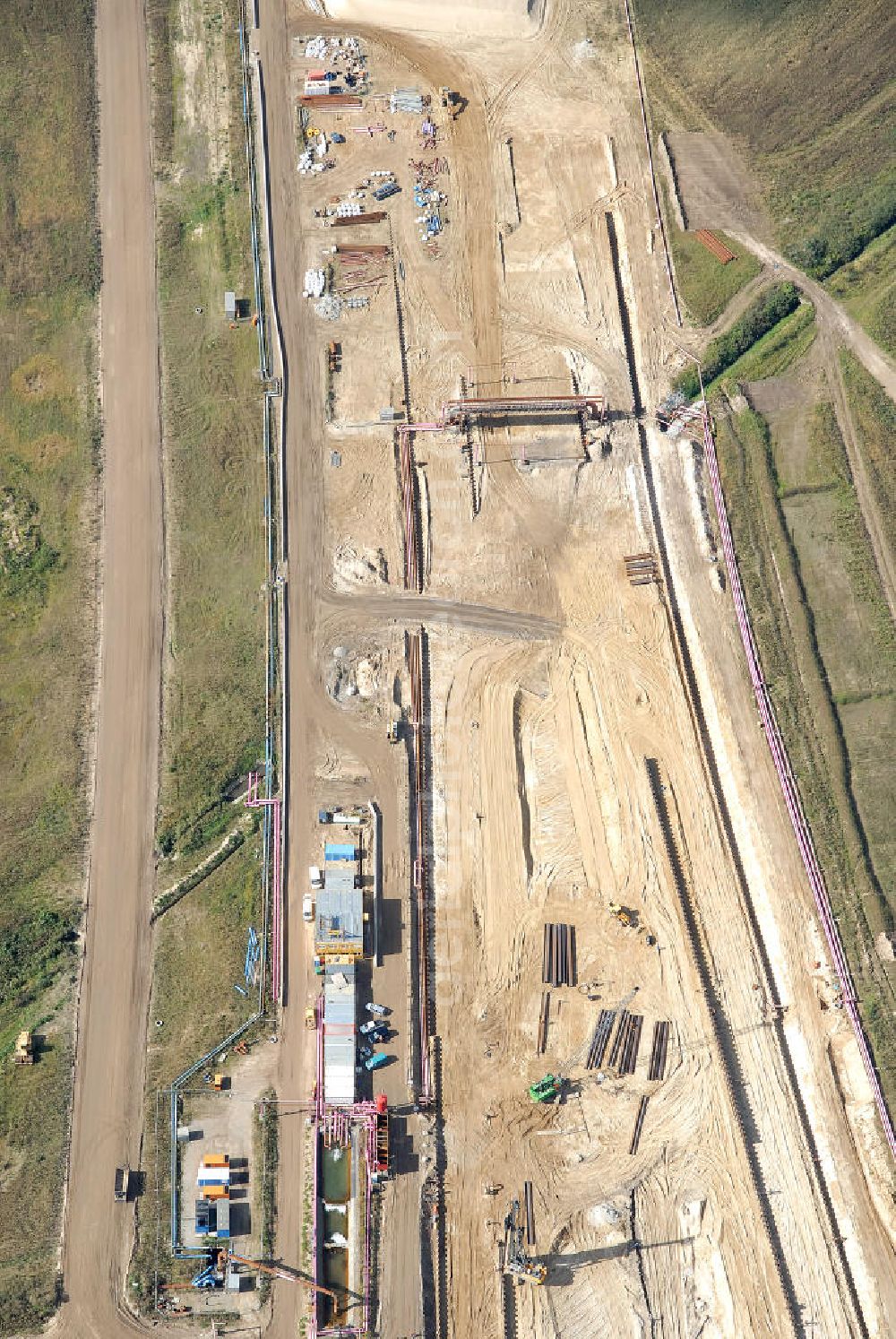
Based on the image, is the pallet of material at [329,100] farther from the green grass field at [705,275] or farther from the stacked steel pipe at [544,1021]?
the stacked steel pipe at [544,1021]

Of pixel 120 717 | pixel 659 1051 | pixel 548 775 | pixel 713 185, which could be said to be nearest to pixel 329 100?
pixel 713 185

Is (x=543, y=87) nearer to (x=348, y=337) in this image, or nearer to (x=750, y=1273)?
(x=348, y=337)

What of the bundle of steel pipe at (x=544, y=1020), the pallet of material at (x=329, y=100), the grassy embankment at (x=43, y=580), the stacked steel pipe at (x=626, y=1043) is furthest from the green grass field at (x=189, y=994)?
the pallet of material at (x=329, y=100)

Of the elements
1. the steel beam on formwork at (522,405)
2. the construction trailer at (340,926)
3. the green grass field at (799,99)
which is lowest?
the construction trailer at (340,926)

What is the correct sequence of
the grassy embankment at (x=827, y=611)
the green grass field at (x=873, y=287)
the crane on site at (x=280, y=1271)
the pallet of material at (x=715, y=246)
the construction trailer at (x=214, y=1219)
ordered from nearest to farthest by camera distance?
the crane on site at (x=280, y=1271), the construction trailer at (x=214, y=1219), the grassy embankment at (x=827, y=611), the green grass field at (x=873, y=287), the pallet of material at (x=715, y=246)

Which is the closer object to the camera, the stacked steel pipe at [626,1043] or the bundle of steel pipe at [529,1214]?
the bundle of steel pipe at [529,1214]

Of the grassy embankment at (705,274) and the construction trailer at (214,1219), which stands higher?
the grassy embankment at (705,274)

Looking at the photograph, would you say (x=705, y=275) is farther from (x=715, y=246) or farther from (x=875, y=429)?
(x=875, y=429)
